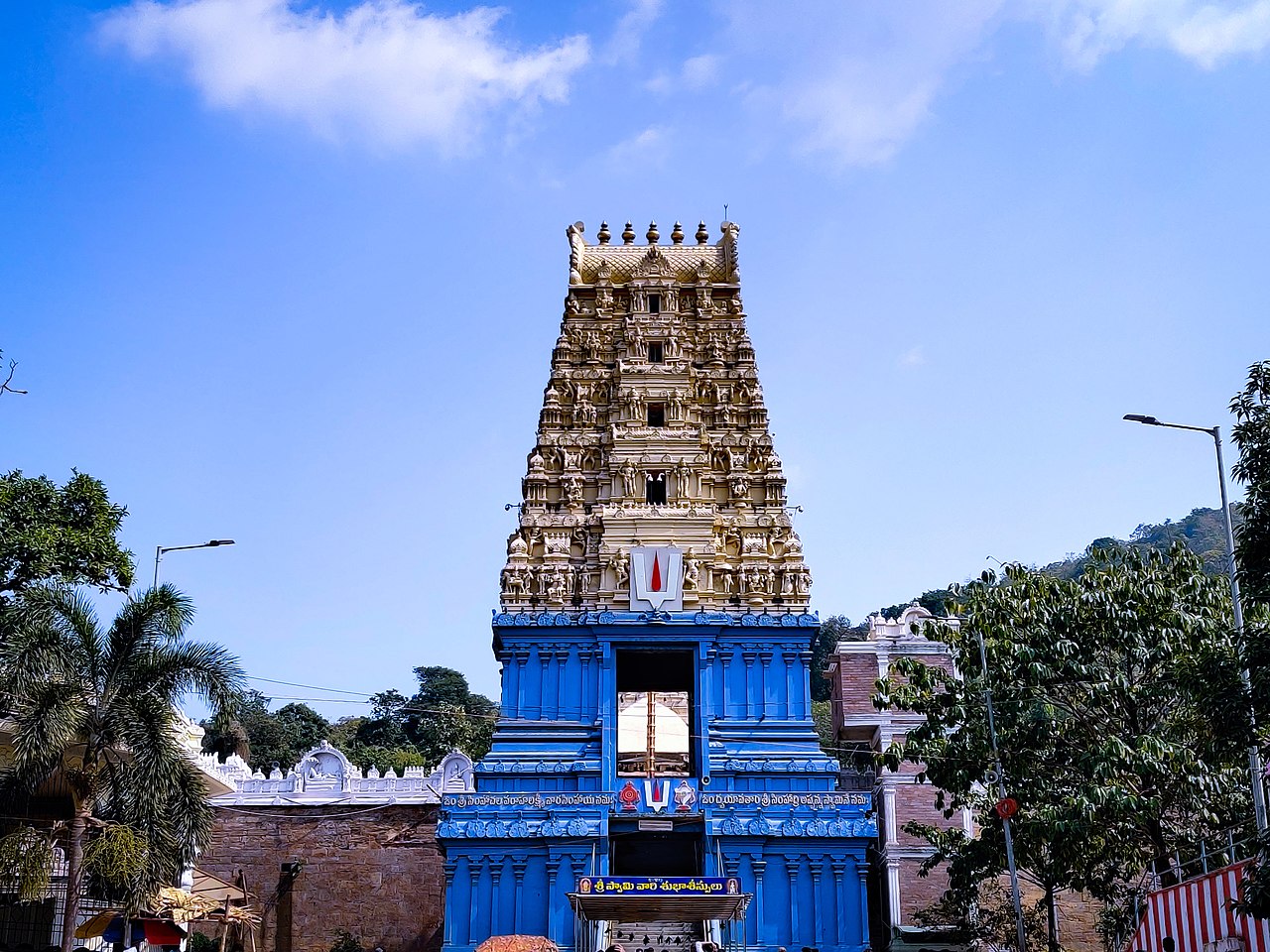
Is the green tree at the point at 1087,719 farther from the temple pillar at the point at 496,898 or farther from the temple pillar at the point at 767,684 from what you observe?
the temple pillar at the point at 496,898

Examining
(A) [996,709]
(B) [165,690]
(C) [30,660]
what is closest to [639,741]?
(A) [996,709]

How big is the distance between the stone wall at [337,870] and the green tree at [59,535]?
11893mm

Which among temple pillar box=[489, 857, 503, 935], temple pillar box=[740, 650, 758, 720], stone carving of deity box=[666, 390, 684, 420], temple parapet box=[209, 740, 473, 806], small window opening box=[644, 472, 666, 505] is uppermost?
stone carving of deity box=[666, 390, 684, 420]

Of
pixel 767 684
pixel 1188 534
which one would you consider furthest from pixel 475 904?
pixel 1188 534

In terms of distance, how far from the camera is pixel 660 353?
136 feet

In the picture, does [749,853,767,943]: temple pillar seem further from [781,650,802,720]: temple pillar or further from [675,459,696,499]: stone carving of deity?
[675,459,696,499]: stone carving of deity

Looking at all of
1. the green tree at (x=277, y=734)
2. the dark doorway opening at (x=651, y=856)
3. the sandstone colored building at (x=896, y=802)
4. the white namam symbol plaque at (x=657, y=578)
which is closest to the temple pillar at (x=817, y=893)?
the sandstone colored building at (x=896, y=802)

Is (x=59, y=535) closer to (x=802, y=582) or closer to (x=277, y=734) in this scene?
(x=802, y=582)

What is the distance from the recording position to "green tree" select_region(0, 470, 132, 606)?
28.9 metres

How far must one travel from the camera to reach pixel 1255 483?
54.5 ft

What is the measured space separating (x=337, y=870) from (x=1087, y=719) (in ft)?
74.6

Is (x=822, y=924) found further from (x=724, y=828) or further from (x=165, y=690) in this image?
(x=165, y=690)

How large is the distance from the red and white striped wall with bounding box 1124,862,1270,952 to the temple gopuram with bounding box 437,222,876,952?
8366 mm

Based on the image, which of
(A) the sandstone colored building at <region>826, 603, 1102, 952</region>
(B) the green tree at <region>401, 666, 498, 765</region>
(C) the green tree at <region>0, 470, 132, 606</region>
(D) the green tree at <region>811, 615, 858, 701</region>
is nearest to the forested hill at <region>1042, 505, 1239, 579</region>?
(D) the green tree at <region>811, 615, 858, 701</region>
